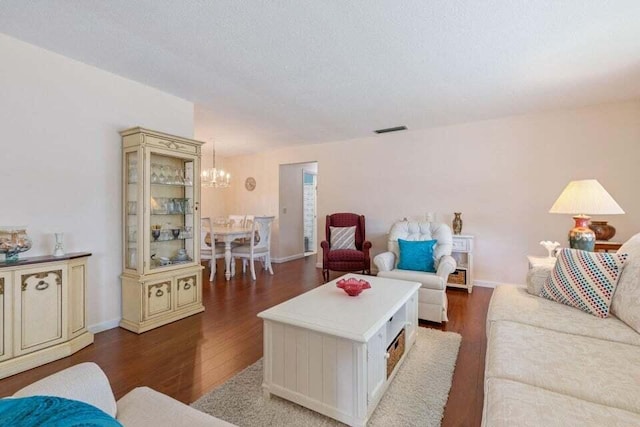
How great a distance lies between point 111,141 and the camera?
9.16ft

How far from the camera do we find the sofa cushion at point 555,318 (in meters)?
1.57

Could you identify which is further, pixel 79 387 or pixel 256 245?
pixel 256 245

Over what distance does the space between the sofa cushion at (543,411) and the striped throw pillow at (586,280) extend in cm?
105

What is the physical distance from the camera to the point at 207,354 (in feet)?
7.50

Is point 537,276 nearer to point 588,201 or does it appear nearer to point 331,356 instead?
point 588,201

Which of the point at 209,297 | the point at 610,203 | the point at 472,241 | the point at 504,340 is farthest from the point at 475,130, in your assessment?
the point at 209,297

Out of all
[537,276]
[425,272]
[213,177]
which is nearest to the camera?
[537,276]

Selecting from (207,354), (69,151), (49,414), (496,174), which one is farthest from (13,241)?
(496,174)

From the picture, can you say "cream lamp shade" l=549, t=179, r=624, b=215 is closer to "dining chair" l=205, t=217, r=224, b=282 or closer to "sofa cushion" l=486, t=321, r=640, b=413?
"sofa cushion" l=486, t=321, r=640, b=413

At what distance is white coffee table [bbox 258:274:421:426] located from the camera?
4.89 feet

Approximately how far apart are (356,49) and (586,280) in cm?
225

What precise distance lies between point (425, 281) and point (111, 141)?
3276mm

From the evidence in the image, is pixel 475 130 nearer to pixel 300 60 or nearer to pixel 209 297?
pixel 300 60

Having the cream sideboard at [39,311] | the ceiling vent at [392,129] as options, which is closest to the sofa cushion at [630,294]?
the ceiling vent at [392,129]
